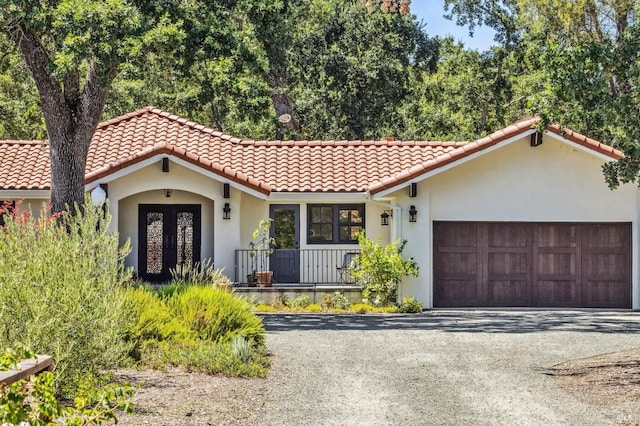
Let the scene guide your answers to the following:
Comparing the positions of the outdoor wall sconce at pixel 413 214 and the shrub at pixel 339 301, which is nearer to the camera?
the shrub at pixel 339 301

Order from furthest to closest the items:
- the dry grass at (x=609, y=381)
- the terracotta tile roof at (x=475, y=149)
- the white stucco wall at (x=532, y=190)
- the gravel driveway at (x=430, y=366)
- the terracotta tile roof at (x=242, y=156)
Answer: the terracotta tile roof at (x=242, y=156) → the white stucco wall at (x=532, y=190) → the terracotta tile roof at (x=475, y=149) → the dry grass at (x=609, y=381) → the gravel driveway at (x=430, y=366)

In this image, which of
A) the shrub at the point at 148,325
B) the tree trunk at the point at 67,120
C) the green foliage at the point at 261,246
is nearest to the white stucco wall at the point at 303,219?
the green foliage at the point at 261,246

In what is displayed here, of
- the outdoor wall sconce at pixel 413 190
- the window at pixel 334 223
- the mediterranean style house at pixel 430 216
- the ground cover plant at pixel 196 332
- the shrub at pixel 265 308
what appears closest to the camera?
the ground cover plant at pixel 196 332

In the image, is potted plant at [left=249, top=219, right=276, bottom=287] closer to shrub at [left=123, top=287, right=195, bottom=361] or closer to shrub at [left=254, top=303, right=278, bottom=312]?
shrub at [left=254, top=303, right=278, bottom=312]

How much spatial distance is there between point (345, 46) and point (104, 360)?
94.7 feet

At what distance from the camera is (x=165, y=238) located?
88.1 ft

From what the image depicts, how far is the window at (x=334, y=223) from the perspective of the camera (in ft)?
88.7

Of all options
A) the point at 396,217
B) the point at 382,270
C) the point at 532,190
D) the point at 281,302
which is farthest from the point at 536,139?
the point at 281,302

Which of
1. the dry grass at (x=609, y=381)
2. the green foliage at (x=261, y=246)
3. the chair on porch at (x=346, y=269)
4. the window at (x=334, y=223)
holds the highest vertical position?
the window at (x=334, y=223)

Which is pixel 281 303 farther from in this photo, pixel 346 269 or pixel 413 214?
pixel 413 214

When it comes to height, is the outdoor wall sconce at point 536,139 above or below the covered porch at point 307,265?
above

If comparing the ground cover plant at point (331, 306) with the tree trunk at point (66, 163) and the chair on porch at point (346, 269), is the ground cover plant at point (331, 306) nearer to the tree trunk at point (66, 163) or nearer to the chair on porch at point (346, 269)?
the chair on porch at point (346, 269)

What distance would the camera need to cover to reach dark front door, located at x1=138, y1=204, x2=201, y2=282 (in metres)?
26.8

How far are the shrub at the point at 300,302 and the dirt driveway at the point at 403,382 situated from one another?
13.9ft
